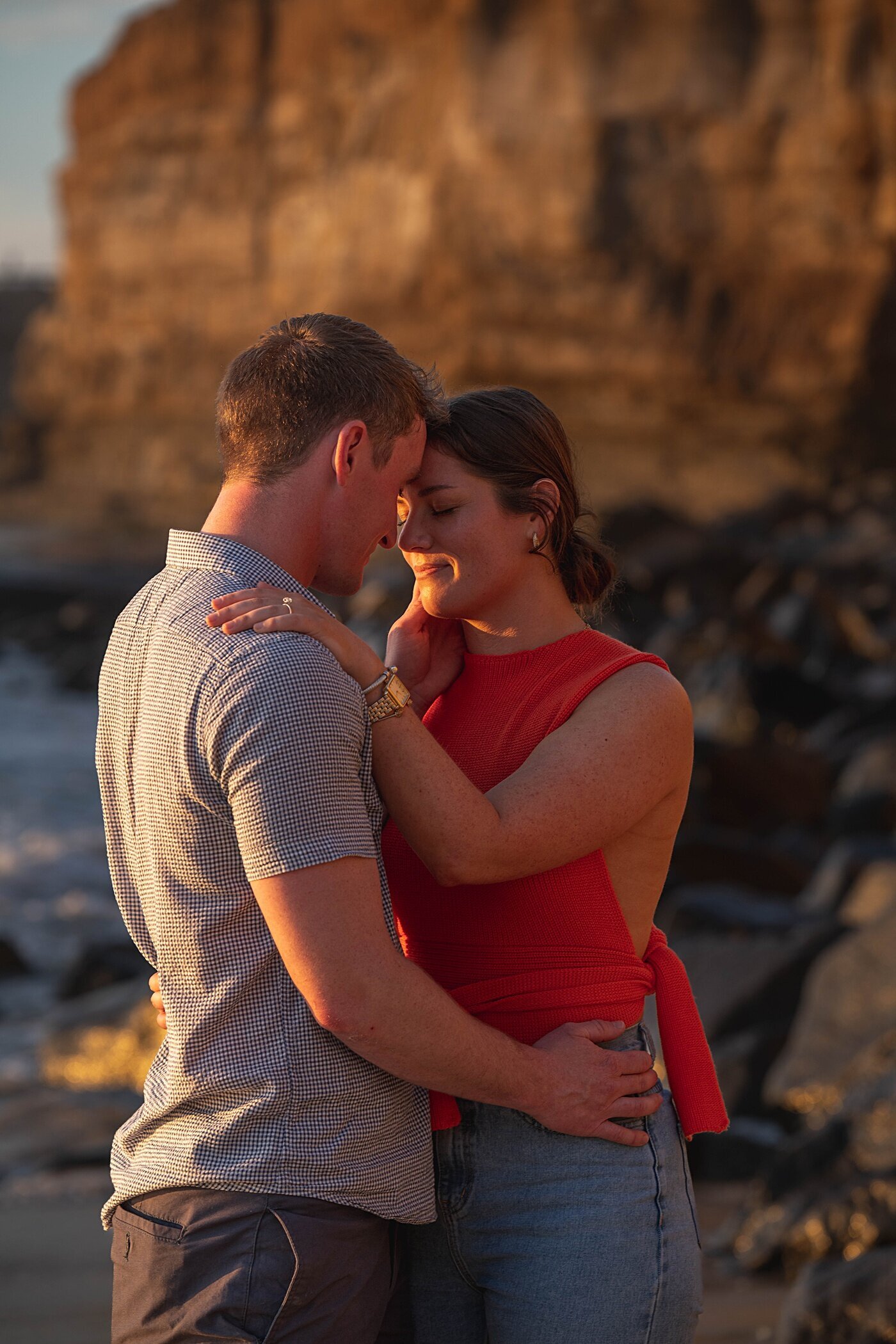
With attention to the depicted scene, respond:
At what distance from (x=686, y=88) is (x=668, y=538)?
1096cm

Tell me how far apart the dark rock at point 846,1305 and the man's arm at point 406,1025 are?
1.38 m

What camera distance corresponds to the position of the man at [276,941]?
5.37 ft

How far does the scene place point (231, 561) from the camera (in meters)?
1.81

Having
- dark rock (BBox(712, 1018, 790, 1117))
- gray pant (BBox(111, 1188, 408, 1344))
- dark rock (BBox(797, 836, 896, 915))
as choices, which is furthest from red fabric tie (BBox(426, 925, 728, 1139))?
dark rock (BBox(797, 836, 896, 915))

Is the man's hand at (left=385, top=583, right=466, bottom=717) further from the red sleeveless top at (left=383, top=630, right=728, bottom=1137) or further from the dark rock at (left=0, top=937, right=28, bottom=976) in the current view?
the dark rock at (left=0, top=937, right=28, bottom=976)

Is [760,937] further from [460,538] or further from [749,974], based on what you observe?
[460,538]

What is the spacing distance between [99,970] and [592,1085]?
20.1ft

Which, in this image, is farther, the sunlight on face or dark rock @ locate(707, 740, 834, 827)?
dark rock @ locate(707, 740, 834, 827)

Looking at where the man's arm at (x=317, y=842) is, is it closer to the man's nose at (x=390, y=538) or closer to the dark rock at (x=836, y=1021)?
the man's nose at (x=390, y=538)

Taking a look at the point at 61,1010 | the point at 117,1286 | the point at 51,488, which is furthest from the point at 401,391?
the point at 51,488

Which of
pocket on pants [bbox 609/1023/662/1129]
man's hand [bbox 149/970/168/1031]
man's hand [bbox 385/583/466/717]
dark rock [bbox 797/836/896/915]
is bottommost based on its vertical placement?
dark rock [bbox 797/836/896/915]

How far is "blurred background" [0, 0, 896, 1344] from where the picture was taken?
185 inches

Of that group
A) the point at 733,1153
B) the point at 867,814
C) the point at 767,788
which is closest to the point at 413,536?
the point at 733,1153

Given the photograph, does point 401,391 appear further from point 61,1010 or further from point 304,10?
point 304,10
